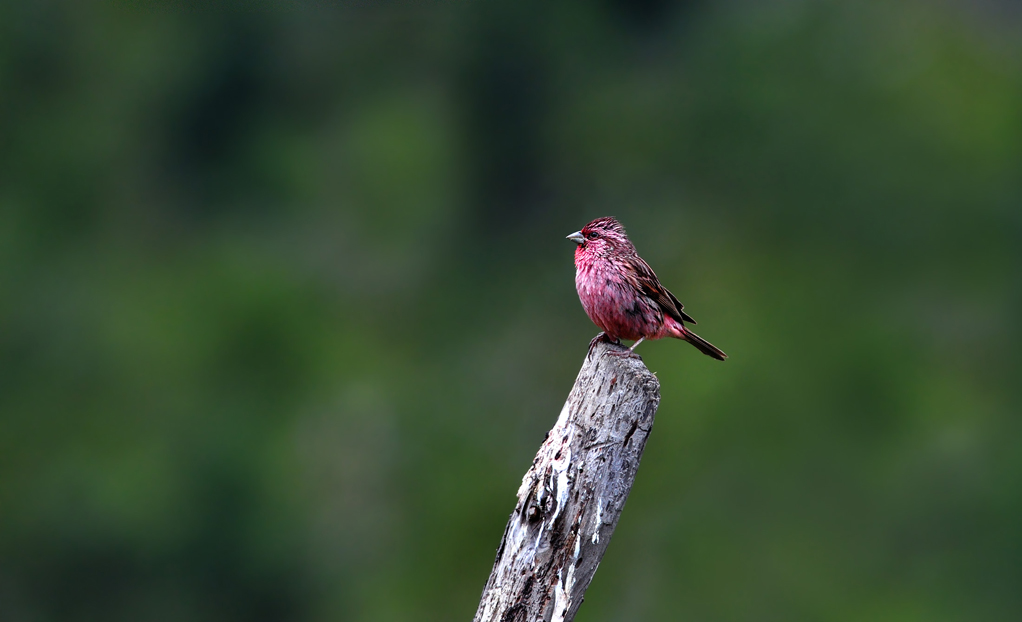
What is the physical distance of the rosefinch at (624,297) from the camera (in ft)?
18.5

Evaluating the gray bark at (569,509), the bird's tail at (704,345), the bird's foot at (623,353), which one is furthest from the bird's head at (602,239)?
the gray bark at (569,509)

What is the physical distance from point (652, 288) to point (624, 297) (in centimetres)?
20

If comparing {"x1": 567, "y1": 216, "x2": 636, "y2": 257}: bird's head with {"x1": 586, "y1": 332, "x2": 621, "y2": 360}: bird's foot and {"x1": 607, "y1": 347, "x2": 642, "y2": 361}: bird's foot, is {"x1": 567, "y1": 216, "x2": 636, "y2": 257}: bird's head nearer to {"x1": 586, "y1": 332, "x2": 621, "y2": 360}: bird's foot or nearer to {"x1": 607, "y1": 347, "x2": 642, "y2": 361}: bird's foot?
{"x1": 586, "y1": 332, "x2": 621, "y2": 360}: bird's foot

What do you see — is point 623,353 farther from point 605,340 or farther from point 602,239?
point 602,239

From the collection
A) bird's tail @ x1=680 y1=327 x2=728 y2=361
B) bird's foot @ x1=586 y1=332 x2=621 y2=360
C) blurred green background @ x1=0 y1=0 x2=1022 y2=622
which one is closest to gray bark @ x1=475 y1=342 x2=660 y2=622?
bird's foot @ x1=586 y1=332 x2=621 y2=360

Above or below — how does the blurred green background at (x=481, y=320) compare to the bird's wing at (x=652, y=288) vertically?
above

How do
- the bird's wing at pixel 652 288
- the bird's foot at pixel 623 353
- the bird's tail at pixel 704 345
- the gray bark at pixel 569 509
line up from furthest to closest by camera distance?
the bird's tail at pixel 704 345
the bird's wing at pixel 652 288
the bird's foot at pixel 623 353
the gray bark at pixel 569 509

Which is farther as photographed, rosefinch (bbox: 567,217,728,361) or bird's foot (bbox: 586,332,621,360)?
rosefinch (bbox: 567,217,728,361)

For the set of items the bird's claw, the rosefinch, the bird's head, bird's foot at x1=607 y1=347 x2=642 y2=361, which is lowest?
bird's foot at x1=607 y1=347 x2=642 y2=361

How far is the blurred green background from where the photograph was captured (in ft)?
68.8

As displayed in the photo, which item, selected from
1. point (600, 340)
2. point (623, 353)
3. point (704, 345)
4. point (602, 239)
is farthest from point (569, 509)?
point (602, 239)

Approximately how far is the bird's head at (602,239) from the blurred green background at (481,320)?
14.1 meters

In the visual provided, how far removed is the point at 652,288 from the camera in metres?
5.74

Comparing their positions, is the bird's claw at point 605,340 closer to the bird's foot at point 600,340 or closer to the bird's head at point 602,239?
the bird's foot at point 600,340
